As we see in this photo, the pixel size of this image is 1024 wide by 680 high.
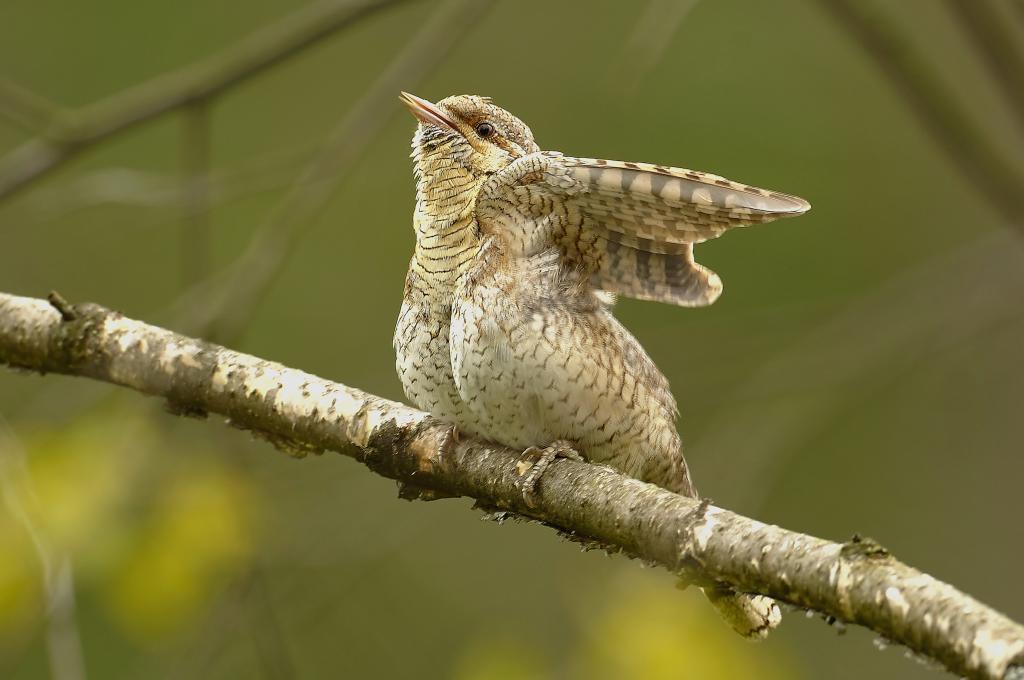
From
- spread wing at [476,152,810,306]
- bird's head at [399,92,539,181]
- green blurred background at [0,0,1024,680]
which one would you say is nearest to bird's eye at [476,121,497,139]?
bird's head at [399,92,539,181]

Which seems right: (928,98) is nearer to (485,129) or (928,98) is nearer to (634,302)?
(485,129)

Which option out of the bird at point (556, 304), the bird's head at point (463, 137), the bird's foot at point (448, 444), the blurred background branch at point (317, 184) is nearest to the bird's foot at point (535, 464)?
the bird at point (556, 304)

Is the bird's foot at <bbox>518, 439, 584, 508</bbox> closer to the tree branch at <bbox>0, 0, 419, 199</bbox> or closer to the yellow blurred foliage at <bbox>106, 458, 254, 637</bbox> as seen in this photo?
the yellow blurred foliage at <bbox>106, 458, 254, 637</bbox>

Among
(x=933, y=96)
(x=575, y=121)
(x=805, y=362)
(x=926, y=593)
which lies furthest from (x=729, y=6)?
(x=926, y=593)

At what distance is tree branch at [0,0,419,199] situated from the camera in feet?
11.4

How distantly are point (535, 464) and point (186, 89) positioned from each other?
1.47 metres

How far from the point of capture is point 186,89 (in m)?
3.53

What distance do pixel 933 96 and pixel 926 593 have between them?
1.56 m

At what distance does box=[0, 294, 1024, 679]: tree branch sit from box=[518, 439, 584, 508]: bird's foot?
0.02m

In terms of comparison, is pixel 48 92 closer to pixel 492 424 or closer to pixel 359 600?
pixel 359 600

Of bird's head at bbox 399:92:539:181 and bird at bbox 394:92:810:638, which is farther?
bird's head at bbox 399:92:539:181

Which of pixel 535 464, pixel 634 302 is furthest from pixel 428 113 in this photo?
pixel 634 302

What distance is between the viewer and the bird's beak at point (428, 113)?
380 cm

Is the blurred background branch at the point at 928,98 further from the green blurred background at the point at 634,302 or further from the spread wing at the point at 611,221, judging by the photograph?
the green blurred background at the point at 634,302
